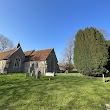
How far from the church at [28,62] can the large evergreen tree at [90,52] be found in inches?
504

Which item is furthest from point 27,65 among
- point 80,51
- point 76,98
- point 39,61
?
point 76,98

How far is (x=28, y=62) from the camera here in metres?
38.9

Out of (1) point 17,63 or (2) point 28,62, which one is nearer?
(1) point 17,63

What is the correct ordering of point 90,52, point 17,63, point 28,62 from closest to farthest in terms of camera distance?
point 90,52 < point 17,63 < point 28,62

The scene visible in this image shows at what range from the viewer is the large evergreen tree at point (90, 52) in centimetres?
2103

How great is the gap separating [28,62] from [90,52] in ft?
70.2

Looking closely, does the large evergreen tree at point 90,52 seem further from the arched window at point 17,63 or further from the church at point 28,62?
the arched window at point 17,63

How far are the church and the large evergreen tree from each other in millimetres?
12799

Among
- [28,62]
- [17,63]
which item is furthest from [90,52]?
[17,63]

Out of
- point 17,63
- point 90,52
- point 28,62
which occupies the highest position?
point 90,52

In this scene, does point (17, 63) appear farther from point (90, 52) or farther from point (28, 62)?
point (90, 52)

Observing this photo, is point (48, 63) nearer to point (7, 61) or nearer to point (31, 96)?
point (7, 61)

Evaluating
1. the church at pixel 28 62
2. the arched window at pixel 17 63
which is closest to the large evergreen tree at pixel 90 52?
the church at pixel 28 62

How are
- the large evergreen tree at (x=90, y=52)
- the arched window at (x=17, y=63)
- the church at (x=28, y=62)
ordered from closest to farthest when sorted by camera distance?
the large evergreen tree at (x=90, y=52) → the church at (x=28, y=62) → the arched window at (x=17, y=63)
